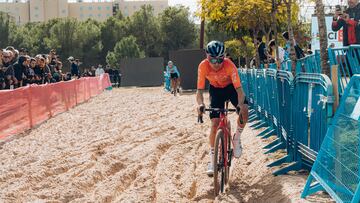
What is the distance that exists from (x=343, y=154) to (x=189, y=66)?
28315 millimetres

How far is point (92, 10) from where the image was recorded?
512 ft

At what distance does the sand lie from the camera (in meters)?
6.51

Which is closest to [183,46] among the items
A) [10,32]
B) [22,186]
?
[10,32]

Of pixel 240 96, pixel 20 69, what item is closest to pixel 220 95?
pixel 240 96

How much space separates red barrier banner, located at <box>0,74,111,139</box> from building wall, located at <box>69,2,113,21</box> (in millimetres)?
136107

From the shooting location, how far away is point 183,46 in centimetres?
7750

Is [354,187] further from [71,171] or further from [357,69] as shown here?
[71,171]

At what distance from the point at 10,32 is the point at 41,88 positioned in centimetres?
6491

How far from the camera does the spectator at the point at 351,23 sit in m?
9.80

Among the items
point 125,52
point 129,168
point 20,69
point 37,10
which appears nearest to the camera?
point 129,168

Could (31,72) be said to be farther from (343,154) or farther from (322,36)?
(343,154)

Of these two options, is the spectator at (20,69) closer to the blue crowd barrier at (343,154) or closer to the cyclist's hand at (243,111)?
the cyclist's hand at (243,111)

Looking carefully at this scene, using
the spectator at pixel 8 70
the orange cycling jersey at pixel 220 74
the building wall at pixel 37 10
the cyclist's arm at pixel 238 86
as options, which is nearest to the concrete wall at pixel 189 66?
the spectator at pixel 8 70

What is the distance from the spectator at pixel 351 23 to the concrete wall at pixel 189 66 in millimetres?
22571
